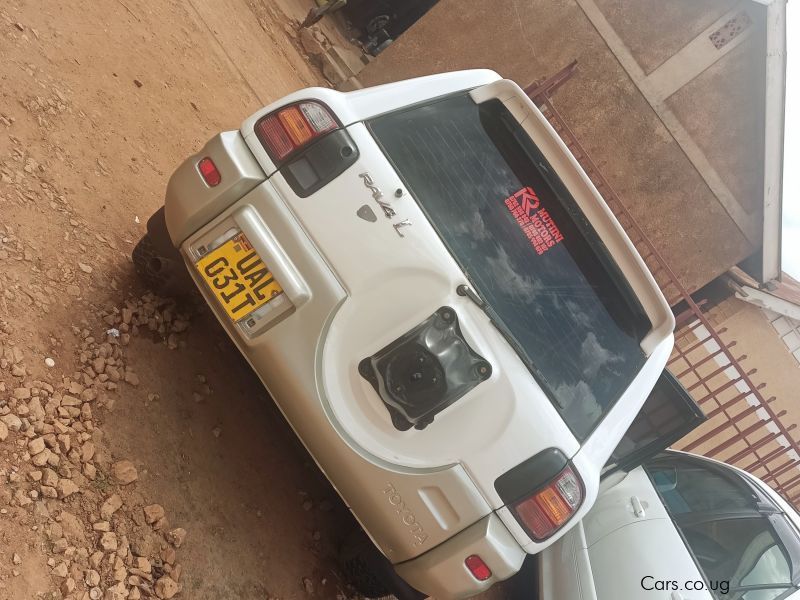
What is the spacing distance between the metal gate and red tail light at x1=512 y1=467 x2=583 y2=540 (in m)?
4.62

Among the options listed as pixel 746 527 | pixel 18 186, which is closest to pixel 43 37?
pixel 18 186

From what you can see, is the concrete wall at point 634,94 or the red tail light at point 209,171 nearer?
the red tail light at point 209,171

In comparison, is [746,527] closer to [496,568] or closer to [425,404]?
[496,568]

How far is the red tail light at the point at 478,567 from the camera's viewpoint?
2.29 m

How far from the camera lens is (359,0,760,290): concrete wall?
278 inches

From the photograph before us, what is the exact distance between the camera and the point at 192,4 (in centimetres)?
538

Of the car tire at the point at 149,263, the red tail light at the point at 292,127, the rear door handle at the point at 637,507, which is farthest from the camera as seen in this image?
the rear door handle at the point at 637,507

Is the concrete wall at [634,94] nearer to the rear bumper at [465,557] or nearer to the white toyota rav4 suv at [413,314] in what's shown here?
the white toyota rav4 suv at [413,314]

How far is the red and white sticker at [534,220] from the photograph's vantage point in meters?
2.52

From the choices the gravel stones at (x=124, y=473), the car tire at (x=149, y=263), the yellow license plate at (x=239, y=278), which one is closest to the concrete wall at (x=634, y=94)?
the car tire at (x=149, y=263)

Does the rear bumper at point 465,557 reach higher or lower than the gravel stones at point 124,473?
lower

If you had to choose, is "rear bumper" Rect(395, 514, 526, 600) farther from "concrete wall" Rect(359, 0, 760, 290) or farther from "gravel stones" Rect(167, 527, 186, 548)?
"concrete wall" Rect(359, 0, 760, 290)

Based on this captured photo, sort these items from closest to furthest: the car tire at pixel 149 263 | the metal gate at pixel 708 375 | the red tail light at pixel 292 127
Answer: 1. the red tail light at pixel 292 127
2. the car tire at pixel 149 263
3. the metal gate at pixel 708 375

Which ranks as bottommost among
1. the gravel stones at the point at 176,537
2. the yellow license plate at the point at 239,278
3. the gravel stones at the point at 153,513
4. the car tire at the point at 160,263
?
the gravel stones at the point at 176,537
